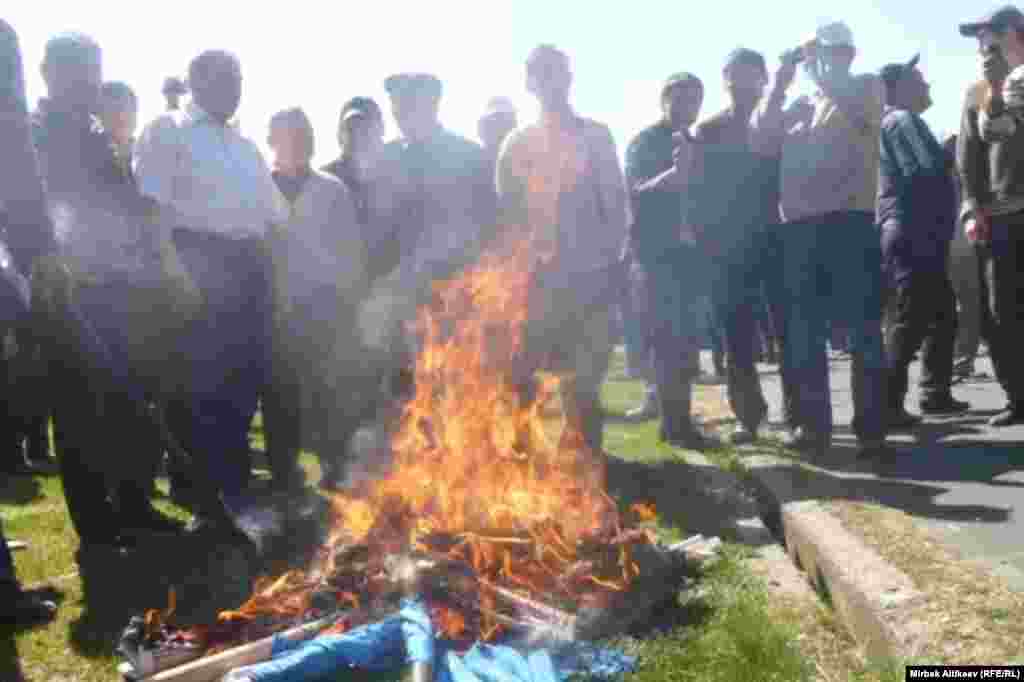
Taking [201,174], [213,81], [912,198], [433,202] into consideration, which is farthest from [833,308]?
[213,81]

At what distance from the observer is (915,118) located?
7.01 meters

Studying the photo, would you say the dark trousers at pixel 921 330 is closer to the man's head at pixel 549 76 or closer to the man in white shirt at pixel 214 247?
the man's head at pixel 549 76

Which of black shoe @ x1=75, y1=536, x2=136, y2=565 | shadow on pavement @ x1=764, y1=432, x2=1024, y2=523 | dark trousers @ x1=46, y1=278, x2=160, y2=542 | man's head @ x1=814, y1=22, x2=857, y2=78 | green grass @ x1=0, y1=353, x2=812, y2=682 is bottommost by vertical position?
green grass @ x1=0, y1=353, x2=812, y2=682

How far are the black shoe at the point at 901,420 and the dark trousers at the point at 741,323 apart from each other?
0.98 metres

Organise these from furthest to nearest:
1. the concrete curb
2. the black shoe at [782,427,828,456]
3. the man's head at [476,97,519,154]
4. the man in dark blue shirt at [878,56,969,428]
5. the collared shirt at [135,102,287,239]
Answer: the man's head at [476,97,519,154], the man in dark blue shirt at [878,56,969,428], the black shoe at [782,427,828,456], the collared shirt at [135,102,287,239], the concrete curb

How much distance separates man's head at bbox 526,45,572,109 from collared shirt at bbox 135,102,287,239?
1832 mm

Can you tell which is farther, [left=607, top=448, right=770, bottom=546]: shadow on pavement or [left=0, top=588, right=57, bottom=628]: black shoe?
[left=607, top=448, right=770, bottom=546]: shadow on pavement

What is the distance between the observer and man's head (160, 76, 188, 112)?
966cm

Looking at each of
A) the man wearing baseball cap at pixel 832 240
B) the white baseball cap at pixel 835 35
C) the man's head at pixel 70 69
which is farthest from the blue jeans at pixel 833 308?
the man's head at pixel 70 69

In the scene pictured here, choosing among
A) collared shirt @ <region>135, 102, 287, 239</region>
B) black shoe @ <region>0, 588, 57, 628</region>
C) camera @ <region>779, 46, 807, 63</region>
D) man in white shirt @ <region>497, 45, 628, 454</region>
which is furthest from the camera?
camera @ <region>779, 46, 807, 63</region>

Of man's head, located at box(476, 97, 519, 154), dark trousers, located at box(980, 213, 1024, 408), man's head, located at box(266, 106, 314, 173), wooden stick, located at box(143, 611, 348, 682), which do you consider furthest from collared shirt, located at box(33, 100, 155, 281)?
dark trousers, located at box(980, 213, 1024, 408)

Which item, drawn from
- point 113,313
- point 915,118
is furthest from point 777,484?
point 113,313

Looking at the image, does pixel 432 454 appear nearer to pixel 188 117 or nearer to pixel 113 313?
pixel 113 313

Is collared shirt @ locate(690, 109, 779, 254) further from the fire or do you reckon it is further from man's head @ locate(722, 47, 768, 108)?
the fire
